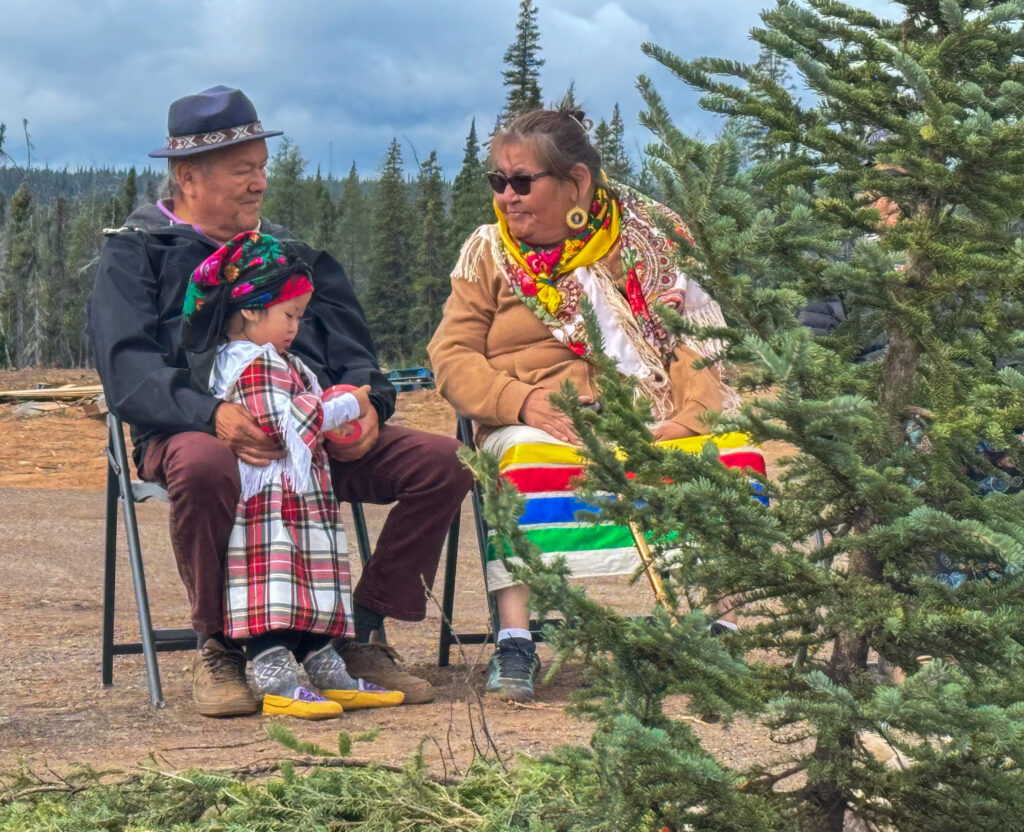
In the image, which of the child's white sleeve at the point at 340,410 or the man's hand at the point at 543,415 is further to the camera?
the man's hand at the point at 543,415

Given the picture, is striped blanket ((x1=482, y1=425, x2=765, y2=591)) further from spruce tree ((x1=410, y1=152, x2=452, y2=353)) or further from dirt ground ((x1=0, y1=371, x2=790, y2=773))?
spruce tree ((x1=410, y1=152, x2=452, y2=353))

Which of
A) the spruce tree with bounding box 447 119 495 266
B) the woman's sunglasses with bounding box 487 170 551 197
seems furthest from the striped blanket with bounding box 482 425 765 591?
the spruce tree with bounding box 447 119 495 266

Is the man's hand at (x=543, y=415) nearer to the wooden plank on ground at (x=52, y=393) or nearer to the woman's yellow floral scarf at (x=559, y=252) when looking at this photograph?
the woman's yellow floral scarf at (x=559, y=252)

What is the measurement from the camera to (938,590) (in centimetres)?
215

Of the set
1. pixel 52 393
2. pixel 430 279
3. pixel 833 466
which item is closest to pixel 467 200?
pixel 430 279

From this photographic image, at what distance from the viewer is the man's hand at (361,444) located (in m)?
4.45

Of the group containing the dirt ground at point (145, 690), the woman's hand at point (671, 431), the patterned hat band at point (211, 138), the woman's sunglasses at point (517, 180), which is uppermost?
the patterned hat band at point (211, 138)

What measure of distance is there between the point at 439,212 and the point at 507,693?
3770 cm

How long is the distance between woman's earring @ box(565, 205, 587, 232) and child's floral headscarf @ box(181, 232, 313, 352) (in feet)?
3.33

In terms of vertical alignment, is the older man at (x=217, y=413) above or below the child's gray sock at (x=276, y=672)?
above

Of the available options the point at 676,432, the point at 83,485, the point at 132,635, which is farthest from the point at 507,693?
the point at 83,485

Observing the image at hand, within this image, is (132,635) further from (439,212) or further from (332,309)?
(439,212)

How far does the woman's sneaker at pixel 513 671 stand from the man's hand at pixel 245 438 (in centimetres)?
95

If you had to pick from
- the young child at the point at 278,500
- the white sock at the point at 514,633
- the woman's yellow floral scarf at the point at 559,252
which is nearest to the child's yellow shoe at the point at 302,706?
the young child at the point at 278,500
